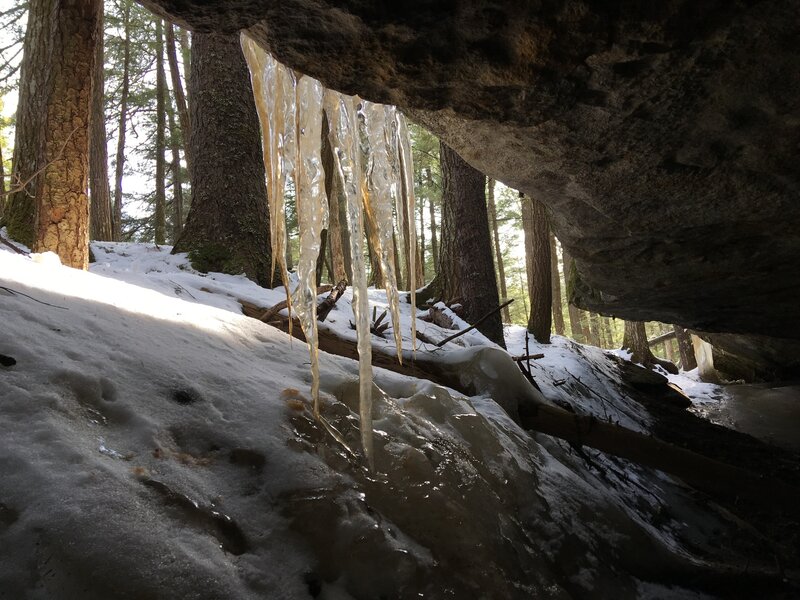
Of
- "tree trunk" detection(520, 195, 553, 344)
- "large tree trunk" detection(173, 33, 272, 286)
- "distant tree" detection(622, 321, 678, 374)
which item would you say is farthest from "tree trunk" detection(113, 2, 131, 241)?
"distant tree" detection(622, 321, 678, 374)

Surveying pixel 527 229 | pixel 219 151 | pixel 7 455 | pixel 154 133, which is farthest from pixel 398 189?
pixel 154 133

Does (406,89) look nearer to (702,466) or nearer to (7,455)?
(7,455)

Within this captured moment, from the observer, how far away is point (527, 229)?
1273 centimetres

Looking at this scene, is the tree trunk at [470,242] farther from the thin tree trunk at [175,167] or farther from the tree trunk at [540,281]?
the thin tree trunk at [175,167]

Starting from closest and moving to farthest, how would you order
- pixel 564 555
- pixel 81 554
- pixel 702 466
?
pixel 81 554 < pixel 564 555 < pixel 702 466

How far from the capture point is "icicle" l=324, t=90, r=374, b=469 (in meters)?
2.01

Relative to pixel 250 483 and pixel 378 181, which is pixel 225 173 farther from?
pixel 250 483

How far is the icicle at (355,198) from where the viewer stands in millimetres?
2010

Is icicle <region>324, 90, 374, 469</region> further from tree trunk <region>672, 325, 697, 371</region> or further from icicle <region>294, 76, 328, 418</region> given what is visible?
tree trunk <region>672, 325, 697, 371</region>

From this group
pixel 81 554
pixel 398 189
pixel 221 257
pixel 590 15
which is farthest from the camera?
pixel 221 257

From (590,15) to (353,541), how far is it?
1982mm

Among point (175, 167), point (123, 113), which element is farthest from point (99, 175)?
point (123, 113)

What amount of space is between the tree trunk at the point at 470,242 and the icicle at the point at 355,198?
427 centimetres

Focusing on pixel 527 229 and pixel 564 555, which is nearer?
pixel 564 555
